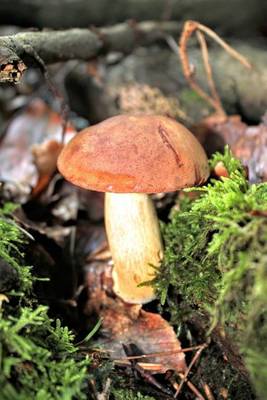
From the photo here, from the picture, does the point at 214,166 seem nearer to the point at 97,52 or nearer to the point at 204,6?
the point at 97,52

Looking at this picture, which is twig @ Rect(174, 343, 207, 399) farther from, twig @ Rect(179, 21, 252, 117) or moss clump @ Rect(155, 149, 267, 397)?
twig @ Rect(179, 21, 252, 117)

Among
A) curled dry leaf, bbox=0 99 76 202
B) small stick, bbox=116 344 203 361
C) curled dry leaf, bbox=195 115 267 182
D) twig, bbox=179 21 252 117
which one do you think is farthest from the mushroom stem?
twig, bbox=179 21 252 117

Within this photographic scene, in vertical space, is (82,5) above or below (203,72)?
above

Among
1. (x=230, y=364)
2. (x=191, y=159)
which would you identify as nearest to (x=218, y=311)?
(x=230, y=364)

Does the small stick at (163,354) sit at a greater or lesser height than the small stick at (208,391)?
greater

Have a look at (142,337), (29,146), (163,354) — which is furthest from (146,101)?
(163,354)

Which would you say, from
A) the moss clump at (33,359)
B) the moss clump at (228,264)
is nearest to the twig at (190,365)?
the moss clump at (228,264)

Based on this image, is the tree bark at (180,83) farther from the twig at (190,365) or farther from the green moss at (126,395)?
the green moss at (126,395)
